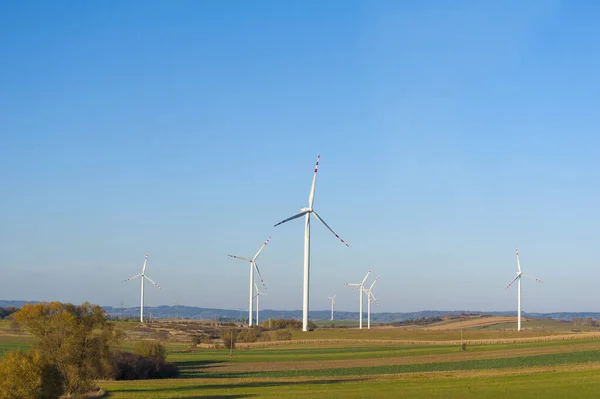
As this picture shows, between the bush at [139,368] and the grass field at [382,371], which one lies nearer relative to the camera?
the grass field at [382,371]

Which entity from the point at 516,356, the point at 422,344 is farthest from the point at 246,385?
the point at 422,344

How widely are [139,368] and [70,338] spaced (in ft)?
65.3

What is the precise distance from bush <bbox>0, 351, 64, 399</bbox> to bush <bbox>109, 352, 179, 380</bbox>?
85.1 ft

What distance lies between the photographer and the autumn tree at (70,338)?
60688mm

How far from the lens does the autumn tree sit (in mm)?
60688

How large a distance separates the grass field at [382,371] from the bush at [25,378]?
731 centimetres

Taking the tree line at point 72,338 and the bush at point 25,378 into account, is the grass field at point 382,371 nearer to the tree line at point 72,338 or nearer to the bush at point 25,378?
the tree line at point 72,338

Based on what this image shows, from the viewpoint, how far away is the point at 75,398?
184ft

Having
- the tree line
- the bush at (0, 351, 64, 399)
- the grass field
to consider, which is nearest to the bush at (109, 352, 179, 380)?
the grass field

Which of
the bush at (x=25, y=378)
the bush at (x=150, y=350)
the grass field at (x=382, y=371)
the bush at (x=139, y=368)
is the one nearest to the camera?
the bush at (x=25, y=378)

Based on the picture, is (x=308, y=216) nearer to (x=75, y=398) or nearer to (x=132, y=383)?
(x=132, y=383)

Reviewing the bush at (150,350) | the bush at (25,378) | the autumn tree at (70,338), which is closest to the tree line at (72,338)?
the autumn tree at (70,338)

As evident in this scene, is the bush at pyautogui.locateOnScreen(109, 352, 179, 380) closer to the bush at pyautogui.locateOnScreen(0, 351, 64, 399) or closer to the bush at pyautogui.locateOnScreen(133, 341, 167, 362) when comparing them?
the bush at pyautogui.locateOnScreen(133, 341, 167, 362)

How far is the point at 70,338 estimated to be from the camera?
6162 centimetres
